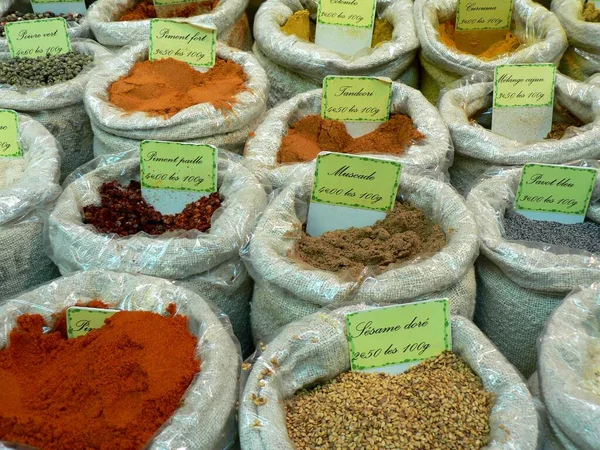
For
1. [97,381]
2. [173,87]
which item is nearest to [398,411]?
[97,381]

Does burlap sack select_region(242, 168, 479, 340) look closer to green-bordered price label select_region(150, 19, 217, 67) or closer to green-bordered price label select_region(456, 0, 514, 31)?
green-bordered price label select_region(150, 19, 217, 67)

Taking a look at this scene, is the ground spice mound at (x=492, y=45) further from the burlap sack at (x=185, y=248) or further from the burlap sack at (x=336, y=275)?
the burlap sack at (x=185, y=248)

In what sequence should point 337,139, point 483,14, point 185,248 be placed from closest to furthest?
point 185,248
point 337,139
point 483,14

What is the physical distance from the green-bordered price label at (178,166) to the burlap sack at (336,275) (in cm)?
21

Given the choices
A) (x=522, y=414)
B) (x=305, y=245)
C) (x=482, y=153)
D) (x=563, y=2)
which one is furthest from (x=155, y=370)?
(x=563, y=2)

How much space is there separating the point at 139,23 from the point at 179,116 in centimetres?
64

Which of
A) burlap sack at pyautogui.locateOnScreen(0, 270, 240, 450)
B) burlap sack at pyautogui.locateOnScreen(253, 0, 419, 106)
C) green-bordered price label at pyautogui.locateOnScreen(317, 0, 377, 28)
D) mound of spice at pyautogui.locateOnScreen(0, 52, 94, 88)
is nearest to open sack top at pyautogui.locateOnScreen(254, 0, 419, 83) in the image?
burlap sack at pyautogui.locateOnScreen(253, 0, 419, 106)

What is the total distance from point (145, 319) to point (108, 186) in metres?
0.52

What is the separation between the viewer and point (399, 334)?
46.0 inches

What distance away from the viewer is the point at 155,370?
1.07m

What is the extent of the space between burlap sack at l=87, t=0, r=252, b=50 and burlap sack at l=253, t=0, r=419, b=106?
0.39ft

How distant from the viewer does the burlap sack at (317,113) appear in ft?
5.26

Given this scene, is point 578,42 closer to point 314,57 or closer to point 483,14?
point 483,14

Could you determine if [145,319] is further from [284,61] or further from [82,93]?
[284,61]
